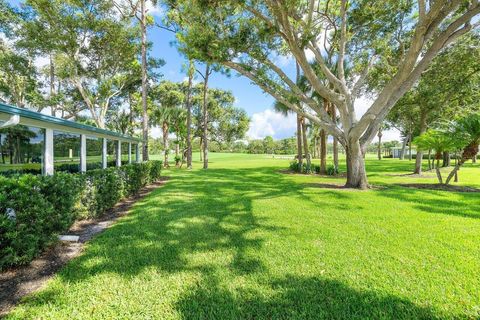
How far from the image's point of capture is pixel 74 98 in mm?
19234

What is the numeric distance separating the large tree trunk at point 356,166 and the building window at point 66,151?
9125mm

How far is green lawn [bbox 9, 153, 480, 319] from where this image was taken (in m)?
2.20

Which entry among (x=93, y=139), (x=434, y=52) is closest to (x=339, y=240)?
(x=434, y=52)

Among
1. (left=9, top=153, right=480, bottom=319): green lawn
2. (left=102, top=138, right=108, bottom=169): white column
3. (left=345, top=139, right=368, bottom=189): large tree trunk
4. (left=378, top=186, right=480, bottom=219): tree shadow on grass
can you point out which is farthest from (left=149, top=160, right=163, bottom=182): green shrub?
(left=378, top=186, right=480, bottom=219): tree shadow on grass

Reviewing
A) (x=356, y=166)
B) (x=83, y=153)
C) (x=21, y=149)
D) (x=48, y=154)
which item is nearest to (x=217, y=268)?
(x=21, y=149)

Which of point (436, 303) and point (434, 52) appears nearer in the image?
point (436, 303)

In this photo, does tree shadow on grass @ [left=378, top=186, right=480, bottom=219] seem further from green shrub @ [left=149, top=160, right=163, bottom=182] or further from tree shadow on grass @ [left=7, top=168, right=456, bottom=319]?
green shrub @ [left=149, top=160, right=163, bottom=182]

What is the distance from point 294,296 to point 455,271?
7.01 ft

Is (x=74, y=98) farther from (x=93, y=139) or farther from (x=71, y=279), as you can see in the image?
(x=71, y=279)

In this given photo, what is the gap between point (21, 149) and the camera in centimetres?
471

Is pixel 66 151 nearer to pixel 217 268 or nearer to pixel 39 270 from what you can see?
pixel 39 270

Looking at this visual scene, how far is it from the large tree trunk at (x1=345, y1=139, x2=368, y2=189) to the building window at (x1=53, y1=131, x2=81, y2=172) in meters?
9.12

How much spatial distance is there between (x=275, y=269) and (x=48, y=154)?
5.66 meters

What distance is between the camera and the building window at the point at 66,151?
18.5 feet
